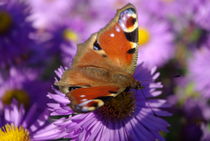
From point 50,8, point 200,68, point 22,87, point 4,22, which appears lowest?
point 200,68

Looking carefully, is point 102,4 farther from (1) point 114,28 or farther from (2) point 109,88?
(2) point 109,88

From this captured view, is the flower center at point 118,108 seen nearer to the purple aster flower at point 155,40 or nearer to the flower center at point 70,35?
the purple aster flower at point 155,40

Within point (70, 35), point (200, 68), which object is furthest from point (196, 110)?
point (70, 35)

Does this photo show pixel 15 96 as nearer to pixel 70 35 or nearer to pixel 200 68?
pixel 70 35

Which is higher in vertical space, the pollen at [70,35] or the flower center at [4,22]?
the flower center at [4,22]

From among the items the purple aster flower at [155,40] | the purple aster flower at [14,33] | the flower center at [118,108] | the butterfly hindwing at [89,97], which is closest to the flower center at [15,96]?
the purple aster flower at [14,33]

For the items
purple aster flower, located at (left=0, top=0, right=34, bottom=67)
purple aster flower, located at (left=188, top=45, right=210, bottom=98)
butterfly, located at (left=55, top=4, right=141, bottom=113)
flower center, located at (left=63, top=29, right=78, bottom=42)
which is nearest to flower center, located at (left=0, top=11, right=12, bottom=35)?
purple aster flower, located at (left=0, top=0, right=34, bottom=67)

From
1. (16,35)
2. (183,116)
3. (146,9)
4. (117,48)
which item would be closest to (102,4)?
(146,9)

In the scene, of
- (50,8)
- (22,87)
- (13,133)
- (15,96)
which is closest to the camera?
(13,133)
